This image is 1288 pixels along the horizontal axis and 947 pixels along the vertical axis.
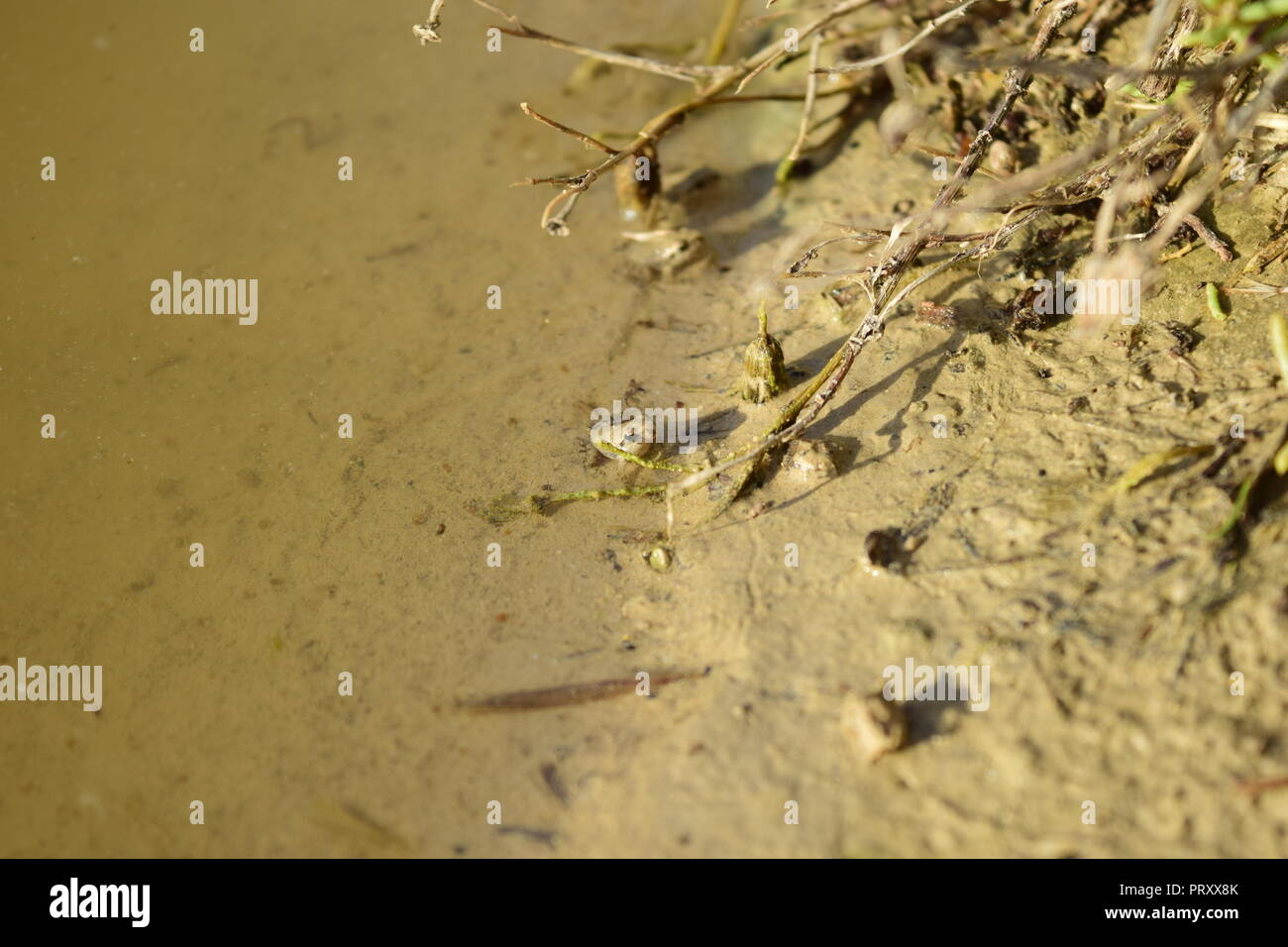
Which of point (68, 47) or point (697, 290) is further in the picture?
point (68, 47)

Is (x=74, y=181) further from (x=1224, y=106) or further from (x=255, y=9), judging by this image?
(x=1224, y=106)

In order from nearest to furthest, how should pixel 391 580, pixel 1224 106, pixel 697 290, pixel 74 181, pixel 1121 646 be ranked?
pixel 1121 646
pixel 1224 106
pixel 391 580
pixel 697 290
pixel 74 181

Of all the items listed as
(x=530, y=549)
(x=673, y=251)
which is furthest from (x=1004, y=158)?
(x=530, y=549)

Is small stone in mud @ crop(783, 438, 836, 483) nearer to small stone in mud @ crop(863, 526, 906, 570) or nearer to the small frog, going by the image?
small stone in mud @ crop(863, 526, 906, 570)

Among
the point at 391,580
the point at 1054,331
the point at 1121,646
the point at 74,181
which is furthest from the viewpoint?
the point at 74,181

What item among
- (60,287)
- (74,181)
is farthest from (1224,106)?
(74,181)

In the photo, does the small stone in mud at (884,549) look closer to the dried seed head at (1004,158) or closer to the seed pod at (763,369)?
the seed pod at (763,369)

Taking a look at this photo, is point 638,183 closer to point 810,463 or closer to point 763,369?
point 763,369
